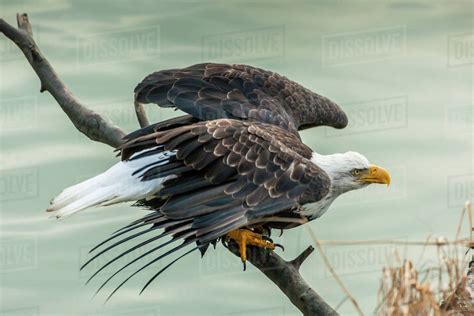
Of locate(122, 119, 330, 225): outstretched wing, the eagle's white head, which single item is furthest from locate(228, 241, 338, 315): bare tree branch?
the eagle's white head

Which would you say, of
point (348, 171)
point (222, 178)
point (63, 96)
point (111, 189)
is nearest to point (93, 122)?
point (63, 96)

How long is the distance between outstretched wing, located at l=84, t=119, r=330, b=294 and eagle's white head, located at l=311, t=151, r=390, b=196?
Answer: 264 mm

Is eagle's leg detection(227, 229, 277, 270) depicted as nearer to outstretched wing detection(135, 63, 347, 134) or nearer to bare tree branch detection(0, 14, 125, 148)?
outstretched wing detection(135, 63, 347, 134)

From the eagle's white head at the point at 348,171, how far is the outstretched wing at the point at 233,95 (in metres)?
0.49

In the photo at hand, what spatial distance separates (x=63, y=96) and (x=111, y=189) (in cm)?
111

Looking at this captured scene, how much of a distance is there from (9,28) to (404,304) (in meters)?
3.83

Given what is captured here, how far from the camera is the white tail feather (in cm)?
661

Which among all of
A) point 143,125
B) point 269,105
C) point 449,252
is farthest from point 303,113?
point 449,252

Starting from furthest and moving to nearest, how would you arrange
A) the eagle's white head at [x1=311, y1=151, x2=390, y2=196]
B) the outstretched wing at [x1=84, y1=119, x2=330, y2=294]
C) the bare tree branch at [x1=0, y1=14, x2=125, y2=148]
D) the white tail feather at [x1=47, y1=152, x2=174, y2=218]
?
the bare tree branch at [x1=0, y1=14, x2=125, y2=148], the eagle's white head at [x1=311, y1=151, x2=390, y2=196], the white tail feather at [x1=47, y1=152, x2=174, y2=218], the outstretched wing at [x1=84, y1=119, x2=330, y2=294]

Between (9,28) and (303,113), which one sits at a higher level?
(9,28)

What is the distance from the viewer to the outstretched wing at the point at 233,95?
7.40 metres

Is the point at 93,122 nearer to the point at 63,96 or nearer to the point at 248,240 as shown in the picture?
the point at 63,96

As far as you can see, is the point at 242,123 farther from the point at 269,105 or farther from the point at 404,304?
the point at 404,304

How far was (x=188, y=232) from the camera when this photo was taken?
628cm
